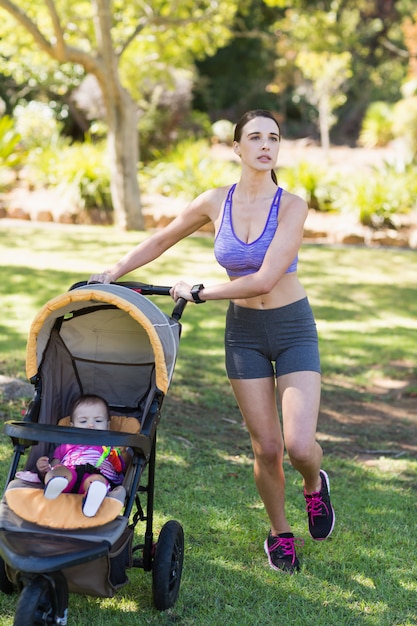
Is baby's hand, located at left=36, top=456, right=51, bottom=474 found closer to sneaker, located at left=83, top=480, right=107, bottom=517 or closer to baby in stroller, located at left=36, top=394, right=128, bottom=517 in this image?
baby in stroller, located at left=36, top=394, right=128, bottom=517

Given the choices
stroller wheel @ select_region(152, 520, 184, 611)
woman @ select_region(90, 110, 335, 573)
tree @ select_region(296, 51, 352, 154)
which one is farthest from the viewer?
tree @ select_region(296, 51, 352, 154)

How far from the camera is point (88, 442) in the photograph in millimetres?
3002

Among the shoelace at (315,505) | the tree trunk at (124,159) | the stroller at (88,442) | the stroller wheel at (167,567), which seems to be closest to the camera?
the stroller at (88,442)

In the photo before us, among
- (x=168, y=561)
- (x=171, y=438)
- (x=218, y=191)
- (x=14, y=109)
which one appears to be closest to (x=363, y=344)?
(x=171, y=438)

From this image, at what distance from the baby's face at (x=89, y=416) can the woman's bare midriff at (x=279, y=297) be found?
2.48 feet

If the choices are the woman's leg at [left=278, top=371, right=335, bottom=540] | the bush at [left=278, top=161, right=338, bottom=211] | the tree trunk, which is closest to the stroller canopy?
the woman's leg at [left=278, top=371, right=335, bottom=540]

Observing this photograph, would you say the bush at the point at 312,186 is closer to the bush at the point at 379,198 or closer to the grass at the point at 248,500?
the bush at the point at 379,198

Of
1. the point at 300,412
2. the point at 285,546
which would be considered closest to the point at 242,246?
the point at 300,412

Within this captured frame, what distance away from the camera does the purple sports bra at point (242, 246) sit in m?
3.62

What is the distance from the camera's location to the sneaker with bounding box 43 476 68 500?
3068 millimetres

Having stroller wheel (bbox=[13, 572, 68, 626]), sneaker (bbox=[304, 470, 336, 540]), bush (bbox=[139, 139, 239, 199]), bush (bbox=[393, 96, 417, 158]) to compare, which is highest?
bush (bbox=[393, 96, 417, 158])

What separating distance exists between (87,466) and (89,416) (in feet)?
1.28

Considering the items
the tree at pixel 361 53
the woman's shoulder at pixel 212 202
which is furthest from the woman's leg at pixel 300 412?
the tree at pixel 361 53

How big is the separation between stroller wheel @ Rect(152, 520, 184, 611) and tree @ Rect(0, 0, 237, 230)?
363 inches
